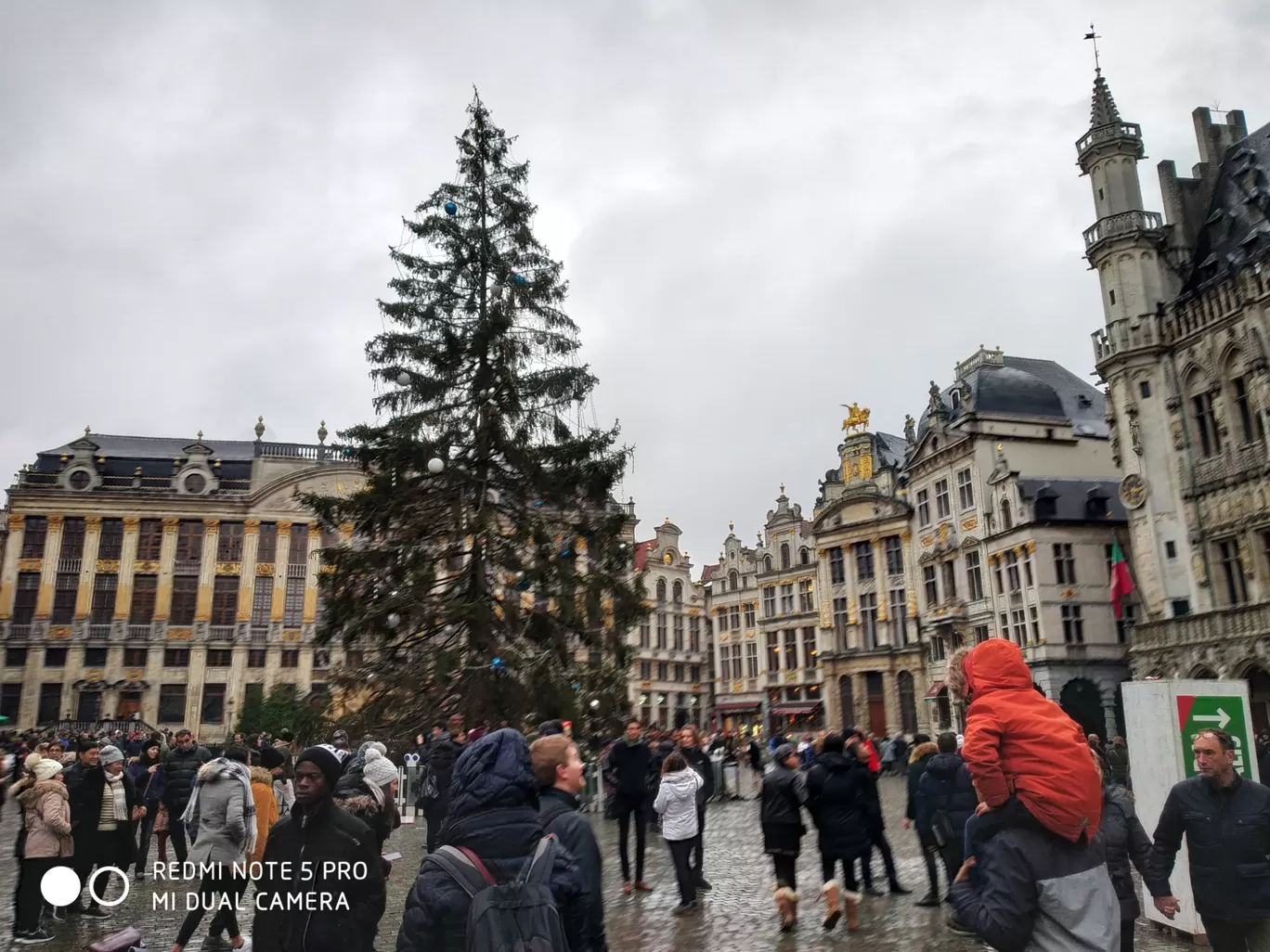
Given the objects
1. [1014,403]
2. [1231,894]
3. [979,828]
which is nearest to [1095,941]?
[979,828]

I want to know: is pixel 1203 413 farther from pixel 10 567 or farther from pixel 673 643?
pixel 10 567

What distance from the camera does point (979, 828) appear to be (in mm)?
3859

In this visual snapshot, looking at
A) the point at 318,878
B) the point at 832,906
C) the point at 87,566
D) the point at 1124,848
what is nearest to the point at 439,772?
the point at 832,906

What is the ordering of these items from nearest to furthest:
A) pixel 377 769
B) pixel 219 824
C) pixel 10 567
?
pixel 377 769 → pixel 219 824 → pixel 10 567

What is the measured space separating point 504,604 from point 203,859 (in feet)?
30.5

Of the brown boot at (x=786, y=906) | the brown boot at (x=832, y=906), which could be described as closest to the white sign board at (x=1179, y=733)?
the brown boot at (x=832, y=906)

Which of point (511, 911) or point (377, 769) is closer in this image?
point (511, 911)

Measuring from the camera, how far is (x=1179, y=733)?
339 inches

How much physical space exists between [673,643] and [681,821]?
5703cm

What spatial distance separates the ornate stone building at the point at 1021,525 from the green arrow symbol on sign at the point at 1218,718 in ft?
97.2

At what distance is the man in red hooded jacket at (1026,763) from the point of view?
12.1 ft

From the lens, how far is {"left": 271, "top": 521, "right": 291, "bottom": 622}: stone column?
183ft

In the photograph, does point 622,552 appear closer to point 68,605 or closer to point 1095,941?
point 1095,941

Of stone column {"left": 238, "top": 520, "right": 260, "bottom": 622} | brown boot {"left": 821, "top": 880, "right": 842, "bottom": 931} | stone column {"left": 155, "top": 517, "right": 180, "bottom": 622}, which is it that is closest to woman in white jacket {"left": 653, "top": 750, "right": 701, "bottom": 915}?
brown boot {"left": 821, "top": 880, "right": 842, "bottom": 931}
